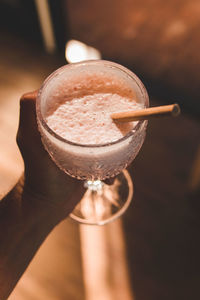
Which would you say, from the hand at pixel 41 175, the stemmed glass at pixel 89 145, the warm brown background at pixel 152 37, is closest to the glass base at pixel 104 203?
the hand at pixel 41 175

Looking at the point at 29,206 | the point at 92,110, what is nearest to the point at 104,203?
the point at 29,206

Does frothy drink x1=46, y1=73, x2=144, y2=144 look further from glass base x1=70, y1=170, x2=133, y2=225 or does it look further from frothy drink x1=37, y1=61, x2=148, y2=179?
glass base x1=70, y1=170, x2=133, y2=225

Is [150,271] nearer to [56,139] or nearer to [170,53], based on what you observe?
[56,139]

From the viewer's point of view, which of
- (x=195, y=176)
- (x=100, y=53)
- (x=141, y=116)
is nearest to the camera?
(x=141, y=116)

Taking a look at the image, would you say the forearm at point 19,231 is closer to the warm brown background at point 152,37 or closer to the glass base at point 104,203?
the glass base at point 104,203

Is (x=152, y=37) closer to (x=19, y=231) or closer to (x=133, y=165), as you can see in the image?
(x=133, y=165)

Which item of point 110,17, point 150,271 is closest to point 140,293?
point 150,271
